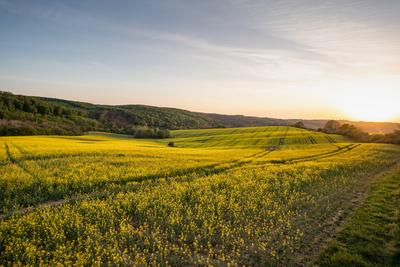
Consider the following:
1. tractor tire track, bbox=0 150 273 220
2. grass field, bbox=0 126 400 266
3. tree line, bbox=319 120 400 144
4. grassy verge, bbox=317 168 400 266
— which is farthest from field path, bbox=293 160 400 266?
tree line, bbox=319 120 400 144

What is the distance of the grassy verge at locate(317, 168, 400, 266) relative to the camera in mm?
8556

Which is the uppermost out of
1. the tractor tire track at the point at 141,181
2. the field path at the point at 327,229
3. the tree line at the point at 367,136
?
the tree line at the point at 367,136

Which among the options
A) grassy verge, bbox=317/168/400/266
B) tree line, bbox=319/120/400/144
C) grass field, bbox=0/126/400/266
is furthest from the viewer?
tree line, bbox=319/120/400/144

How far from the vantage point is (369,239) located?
1005 cm

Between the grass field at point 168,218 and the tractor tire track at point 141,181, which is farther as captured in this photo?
the tractor tire track at point 141,181

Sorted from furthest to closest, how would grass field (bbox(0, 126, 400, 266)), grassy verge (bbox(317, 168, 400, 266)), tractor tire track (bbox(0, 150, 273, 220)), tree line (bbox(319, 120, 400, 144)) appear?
tree line (bbox(319, 120, 400, 144)), tractor tire track (bbox(0, 150, 273, 220)), grass field (bbox(0, 126, 400, 266)), grassy verge (bbox(317, 168, 400, 266))

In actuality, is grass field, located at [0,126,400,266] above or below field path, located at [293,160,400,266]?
below

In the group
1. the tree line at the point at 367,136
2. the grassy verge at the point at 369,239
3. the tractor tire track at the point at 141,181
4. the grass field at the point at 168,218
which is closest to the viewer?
the grassy verge at the point at 369,239

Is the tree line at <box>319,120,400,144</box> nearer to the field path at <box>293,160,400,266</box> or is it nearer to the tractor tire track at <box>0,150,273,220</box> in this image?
the tractor tire track at <box>0,150,273,220</box>

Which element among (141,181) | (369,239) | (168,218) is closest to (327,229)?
(369,239)

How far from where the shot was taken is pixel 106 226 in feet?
37.8

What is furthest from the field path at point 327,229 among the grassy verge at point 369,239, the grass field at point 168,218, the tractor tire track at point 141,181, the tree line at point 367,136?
the tree line at point 367,136

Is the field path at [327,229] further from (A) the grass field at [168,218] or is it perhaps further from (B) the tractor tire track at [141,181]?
(B) the tractor tire track at [141,181]

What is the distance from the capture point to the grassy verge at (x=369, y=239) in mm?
8556
